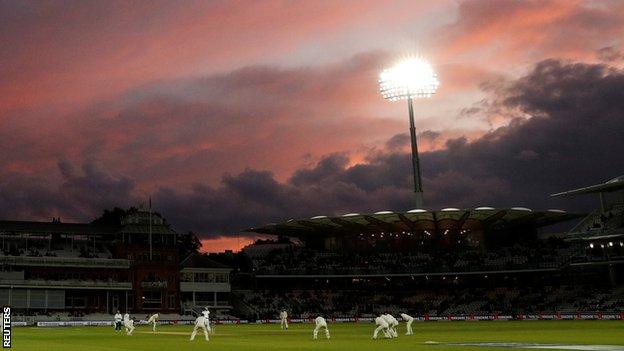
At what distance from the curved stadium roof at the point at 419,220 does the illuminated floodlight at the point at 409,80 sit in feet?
56.4

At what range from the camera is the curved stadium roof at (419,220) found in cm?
10988

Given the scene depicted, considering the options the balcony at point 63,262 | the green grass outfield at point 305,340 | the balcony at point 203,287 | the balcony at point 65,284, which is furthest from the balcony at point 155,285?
the green grass outfield at point 305,340

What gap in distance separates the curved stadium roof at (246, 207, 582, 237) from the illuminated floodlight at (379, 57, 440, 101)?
17201 millimetres

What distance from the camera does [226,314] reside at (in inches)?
4358

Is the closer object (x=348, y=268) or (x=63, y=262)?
(x=63, y=262)

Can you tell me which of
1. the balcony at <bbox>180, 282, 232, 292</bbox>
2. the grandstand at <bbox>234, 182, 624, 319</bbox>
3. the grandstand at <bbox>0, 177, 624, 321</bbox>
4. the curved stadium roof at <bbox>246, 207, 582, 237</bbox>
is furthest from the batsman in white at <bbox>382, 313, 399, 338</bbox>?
the balcony at <bbox>180, 282, 232, 292</bbox>

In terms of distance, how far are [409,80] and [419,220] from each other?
22351 mm

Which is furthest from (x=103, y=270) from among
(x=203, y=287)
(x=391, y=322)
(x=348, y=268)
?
(x=391, y=322)

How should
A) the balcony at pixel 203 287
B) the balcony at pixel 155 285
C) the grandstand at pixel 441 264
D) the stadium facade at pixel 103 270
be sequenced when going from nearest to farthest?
1. the stadium facade at pixel 103 270
2. the grandstand at pixel 441 264
3. the balcony at pixel 155 285
4. the balcony at pixel 203 287

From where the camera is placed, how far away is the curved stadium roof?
360 ft

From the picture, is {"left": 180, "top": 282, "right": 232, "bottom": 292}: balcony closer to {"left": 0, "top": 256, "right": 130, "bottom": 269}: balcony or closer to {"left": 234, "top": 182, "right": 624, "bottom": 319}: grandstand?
{"left": 234, "top": 182, "right": 624, "bottom": 319}: grandstand

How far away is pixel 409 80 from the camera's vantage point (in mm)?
106250

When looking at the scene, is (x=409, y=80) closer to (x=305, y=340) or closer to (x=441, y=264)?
(x=441, y=264)

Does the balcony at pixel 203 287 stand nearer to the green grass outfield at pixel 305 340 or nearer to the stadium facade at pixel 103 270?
the stadium facade at pixel 103 270
